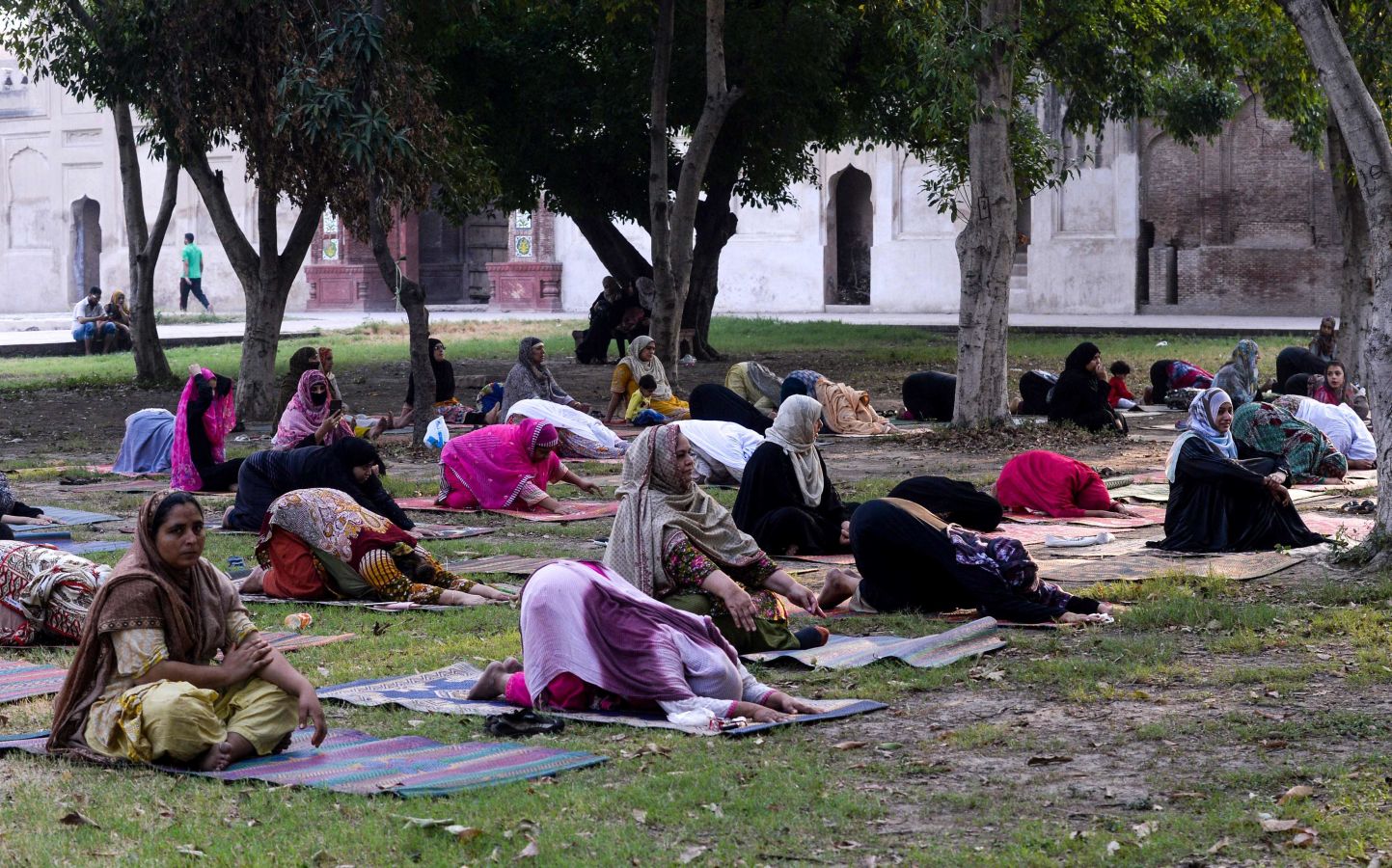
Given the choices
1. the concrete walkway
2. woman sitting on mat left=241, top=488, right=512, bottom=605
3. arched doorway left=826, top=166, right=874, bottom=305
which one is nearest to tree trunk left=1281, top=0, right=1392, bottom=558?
woman sitting on mat left=241, top=488, right=512, bottom=605

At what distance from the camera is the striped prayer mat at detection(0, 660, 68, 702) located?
5.44 meters

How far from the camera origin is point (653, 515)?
19.9 feet

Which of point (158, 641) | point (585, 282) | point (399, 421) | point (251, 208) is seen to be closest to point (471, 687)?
point (158, 641)

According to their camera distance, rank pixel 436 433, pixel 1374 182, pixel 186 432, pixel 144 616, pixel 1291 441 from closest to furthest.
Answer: pixel 144 616 → pixel 1374 182 → pixel 186 432 → pixel 1291 441 → pixel 436 433

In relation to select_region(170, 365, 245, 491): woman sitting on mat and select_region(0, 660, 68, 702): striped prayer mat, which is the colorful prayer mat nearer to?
select_region(0, 660, 68, 702): striped prayer mat

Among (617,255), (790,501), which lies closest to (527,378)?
(790,501)

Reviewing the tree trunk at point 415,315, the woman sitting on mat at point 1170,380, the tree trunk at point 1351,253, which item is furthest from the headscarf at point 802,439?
the tree trunk at point 1351,253

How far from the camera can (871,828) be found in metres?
4.02

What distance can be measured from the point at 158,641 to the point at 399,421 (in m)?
9.74

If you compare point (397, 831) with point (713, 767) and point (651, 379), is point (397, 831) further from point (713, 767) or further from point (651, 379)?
point (651, 379)

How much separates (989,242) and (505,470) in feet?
15.0

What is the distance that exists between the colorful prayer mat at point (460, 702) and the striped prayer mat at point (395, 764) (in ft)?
1.10

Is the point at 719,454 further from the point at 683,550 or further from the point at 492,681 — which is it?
the point at 492,681

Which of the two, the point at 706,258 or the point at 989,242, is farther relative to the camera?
the point at 706,258
